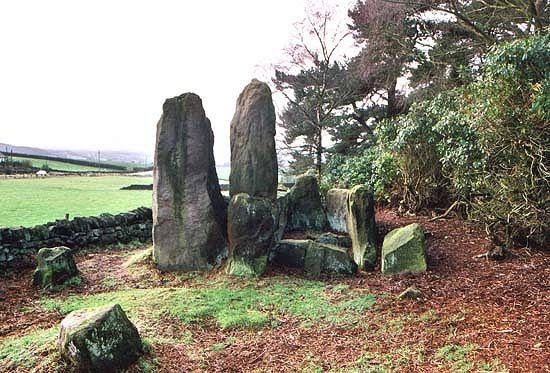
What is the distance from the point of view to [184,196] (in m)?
7.77

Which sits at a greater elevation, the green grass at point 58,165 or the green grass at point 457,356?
the green grass at point 58,165

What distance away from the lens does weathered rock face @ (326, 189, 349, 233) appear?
31.3 ft

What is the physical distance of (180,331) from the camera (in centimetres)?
495

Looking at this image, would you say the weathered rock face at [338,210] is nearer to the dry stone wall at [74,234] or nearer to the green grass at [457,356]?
the dry stone wall at [74,234]

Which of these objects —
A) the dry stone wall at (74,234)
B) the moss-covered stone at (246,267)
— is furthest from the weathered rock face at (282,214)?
the dry stone wall at (74,234)

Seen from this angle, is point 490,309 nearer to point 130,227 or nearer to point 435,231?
point 435,231

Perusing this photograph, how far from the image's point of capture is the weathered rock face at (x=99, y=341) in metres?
3.91

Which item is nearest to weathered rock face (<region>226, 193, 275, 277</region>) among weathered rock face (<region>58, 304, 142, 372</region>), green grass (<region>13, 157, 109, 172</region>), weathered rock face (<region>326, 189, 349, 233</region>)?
weathered rock face (<region>326, 189, 349, 233</region>)

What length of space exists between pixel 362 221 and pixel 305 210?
2.28 meters

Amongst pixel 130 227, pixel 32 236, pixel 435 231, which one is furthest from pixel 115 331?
pixel 435 231

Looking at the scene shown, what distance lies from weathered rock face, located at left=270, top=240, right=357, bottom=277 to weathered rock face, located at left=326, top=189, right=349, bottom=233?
2179mm

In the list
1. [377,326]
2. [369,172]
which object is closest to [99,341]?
[377,326]

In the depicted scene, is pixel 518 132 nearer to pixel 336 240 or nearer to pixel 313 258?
pixel 336 240

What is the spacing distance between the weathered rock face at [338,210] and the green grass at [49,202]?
5.66 metres
